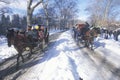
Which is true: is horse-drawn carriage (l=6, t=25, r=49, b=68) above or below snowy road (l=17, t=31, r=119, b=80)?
above

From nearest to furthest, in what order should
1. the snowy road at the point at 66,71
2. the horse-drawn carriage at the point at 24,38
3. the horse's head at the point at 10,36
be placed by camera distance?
the snowy road at the point at 66,71 < the horse's head at the point at 10,36 < the horse-drawn carriage at the point at 24,38

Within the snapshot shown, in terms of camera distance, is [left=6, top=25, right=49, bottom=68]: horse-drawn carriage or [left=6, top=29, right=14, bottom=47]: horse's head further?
[left=6, top=25, right=49, bottom=68]: horse-drawn carriage

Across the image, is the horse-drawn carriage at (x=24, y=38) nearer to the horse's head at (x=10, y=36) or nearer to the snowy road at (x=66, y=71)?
the horse's head at (x=10, y=36)

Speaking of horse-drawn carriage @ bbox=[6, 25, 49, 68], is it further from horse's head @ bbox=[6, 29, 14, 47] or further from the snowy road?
the snowy road

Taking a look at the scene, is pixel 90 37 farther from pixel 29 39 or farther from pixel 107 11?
pixel 107 11

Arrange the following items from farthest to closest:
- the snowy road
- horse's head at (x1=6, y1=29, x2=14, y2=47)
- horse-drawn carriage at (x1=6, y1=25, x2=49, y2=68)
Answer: horse-drawn carriage at (x1=6, y1=25, x2=49, y2=68) < horse's head at (x1=6, y1=29, x2=14, y2=47) < the snowy road

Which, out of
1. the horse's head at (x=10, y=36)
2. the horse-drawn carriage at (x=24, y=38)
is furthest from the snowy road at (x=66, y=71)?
the horse's head at (x=10, y=36)

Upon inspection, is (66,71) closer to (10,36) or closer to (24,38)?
(10,36)

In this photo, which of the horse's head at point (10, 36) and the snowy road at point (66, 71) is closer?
the snowy road at point (66, 71)

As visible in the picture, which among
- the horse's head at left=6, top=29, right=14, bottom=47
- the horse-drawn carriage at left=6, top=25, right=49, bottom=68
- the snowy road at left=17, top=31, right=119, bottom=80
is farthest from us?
the horse-drawn carriage at left=6, top=25, right=49, bottom=68

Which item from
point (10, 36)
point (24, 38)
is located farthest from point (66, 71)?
point (24, 38)

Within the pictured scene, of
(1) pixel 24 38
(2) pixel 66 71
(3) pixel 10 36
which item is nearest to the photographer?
(2) pixel 66 71

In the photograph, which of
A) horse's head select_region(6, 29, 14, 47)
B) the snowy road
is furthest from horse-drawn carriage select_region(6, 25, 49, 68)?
the snowy road

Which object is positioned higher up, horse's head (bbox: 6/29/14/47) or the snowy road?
horse's head (bbox: 6/29/14/47)
